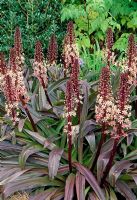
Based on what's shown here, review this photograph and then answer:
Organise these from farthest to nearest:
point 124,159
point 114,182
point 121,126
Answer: point 124,159 → point 114,182 → point 121,126

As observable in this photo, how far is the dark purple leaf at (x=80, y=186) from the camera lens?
12.6ft

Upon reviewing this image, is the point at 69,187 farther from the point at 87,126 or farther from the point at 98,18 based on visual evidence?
the point at 98,18

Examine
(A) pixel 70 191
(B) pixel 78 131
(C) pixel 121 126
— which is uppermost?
(C) pixel 121 126

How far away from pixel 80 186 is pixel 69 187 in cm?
10

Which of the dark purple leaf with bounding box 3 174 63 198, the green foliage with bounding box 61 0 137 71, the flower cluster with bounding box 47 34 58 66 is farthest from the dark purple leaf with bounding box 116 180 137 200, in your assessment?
the green foliage with bounding box 61 0 137 71

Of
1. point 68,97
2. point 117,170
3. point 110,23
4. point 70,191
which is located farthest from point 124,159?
point 110,23

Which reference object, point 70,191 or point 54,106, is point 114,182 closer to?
point 70,191

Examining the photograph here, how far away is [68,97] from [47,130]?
1.15m

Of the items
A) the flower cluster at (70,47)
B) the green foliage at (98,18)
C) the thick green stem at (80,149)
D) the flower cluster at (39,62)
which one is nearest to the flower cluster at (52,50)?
the flower cluster at (70,47)

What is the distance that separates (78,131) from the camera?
4.33 meters

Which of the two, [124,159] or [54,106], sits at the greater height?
[54,106]

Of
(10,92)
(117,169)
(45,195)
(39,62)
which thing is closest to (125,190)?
(117,169)

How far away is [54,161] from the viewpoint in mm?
4035

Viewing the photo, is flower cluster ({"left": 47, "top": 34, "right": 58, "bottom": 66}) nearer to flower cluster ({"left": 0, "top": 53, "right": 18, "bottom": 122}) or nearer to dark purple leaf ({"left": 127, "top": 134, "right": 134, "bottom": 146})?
flower cluster ({"left": 0, "top": 53, "right": 18, "bottom": 122})
